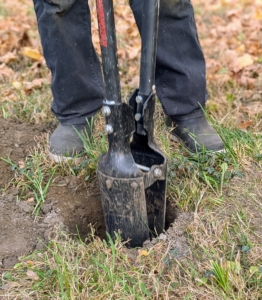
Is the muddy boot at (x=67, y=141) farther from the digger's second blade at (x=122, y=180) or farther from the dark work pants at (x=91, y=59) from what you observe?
the digger's second blade at (x=122, y=180)

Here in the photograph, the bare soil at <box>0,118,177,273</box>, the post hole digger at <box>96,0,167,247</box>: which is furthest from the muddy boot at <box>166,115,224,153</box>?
the post hole digger at <box>96,0,167,247</box>

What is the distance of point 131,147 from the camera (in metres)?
1.81

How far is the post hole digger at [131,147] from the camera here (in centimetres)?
162

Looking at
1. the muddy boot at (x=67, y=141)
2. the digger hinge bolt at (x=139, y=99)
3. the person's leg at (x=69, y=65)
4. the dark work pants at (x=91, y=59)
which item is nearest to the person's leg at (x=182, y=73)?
the dark work pants at (x=91, y=59)

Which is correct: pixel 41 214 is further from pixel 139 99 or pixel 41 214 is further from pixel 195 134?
pixel 195 134

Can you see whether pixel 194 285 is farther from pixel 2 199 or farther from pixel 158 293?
pixel 2 199

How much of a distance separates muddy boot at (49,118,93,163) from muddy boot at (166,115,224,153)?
0.41m

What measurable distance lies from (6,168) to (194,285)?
1.05m

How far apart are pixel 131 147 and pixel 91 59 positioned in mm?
702

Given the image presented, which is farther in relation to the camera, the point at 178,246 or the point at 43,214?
the point at 43,214

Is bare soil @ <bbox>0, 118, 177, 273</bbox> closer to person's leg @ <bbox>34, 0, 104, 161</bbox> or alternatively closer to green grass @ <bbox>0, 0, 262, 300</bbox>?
green grass @ <bbox>0, 0, 262, 300</bbox>

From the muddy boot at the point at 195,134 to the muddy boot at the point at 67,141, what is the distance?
413 millimetres

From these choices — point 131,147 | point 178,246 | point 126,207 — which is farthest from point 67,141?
point 178,246

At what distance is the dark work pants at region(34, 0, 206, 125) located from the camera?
7.00ft
